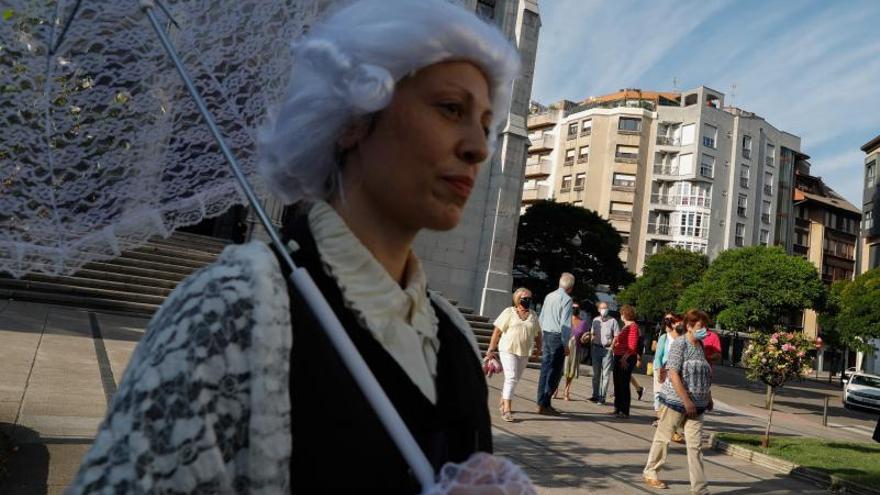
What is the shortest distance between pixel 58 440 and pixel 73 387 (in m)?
1.91

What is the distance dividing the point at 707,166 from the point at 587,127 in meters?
12.1

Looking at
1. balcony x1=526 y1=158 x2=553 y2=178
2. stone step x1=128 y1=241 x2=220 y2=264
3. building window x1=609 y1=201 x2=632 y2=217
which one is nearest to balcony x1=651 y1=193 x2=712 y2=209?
building window x1=609 y1=201 x2=632 y2=217

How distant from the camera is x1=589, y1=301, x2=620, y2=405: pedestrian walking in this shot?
38.5ft

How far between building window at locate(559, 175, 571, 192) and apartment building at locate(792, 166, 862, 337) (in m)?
25.4

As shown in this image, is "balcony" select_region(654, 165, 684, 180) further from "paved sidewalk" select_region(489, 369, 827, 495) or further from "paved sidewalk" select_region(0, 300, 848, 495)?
"paved sidewalk" select_region(489, 369, 827, 495)

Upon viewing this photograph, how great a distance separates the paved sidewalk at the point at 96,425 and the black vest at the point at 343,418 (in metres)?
3.73

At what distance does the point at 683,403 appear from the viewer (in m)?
6.15

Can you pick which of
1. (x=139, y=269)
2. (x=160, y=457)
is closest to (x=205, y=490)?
(x=160, y=457)

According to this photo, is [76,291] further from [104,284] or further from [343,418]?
[343,418]

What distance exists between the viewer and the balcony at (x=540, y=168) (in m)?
67.0

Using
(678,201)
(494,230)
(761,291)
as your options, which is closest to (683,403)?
(494,230)

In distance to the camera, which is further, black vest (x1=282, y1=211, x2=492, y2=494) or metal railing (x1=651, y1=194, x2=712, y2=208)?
metal railing (x1=651, y1=194, x2=712, y2=208)

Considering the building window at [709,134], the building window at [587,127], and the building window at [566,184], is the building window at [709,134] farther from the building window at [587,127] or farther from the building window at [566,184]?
the building window at [566,184]

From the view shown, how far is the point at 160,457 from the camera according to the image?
831 millimetres
